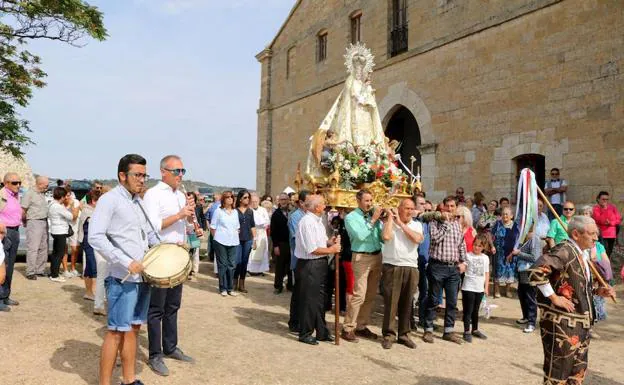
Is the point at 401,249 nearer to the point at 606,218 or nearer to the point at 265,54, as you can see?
the point at 606,218

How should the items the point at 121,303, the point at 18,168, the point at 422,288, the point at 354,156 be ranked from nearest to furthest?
1. the point at 121,303
2. the point at 422,288
3. the point at 354,156
4. the point at 18,168

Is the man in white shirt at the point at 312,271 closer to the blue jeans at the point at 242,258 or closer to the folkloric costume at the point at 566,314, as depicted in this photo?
the folkloric costume at the point at 566,314

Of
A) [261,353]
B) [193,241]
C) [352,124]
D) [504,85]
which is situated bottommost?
[261,353]

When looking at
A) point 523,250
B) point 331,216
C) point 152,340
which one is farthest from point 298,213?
point 152,340

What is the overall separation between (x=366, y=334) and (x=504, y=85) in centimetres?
886

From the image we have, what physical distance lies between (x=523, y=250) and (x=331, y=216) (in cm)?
297

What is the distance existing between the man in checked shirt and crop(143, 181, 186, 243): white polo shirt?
328 centimetres

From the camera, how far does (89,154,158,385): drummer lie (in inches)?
156

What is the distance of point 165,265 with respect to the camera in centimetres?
420

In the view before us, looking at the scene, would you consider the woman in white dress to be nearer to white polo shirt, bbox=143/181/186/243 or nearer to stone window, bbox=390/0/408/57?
white polo shirt, bbox=143/181/186/243

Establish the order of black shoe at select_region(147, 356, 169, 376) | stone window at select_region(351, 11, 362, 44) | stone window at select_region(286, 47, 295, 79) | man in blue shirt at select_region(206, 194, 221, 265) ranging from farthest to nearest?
stone window at select_region(286, 47, 295, 79) < stone window at select_region(351, 11, 362, 44) < man in blue shirt at select_region(206, 194, 221, 265) < black shoe at select_region(147, 356, 169, 376)

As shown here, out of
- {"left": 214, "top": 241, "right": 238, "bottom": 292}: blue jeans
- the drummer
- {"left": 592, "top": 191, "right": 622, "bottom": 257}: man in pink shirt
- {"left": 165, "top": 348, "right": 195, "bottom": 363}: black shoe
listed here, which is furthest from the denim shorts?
{"left": 592, "top": 191, "right": 622, "bottom": 257}: man in pink shirt

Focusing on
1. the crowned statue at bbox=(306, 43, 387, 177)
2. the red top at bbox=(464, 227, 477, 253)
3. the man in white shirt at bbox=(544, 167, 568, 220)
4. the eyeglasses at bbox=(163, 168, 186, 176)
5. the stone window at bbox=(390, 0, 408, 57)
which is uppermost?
the stone window at bbox=(390, 0, 408, 57)

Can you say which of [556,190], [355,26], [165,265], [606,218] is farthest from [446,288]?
[355,26]
